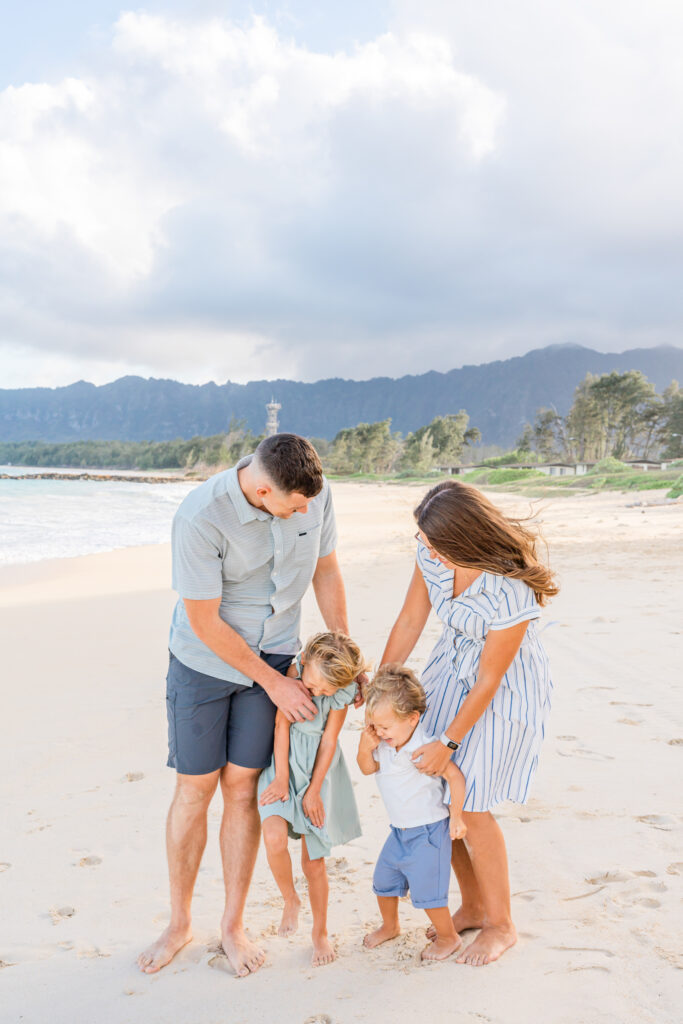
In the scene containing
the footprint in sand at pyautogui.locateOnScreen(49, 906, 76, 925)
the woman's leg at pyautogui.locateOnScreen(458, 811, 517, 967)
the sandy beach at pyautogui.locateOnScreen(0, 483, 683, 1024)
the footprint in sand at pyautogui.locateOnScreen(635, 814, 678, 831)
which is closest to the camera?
the sandy beach at pyautogui.locateOnScreen(0, 483, 683, 1024)

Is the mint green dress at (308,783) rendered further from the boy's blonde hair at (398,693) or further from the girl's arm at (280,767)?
the boy's blonde hair at (398,693)

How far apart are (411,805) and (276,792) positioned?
473 mm

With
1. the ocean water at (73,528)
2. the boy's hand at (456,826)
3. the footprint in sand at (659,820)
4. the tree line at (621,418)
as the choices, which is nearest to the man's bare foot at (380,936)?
the boy's hand at (456,826)

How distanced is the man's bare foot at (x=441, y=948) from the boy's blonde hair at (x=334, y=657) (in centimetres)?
89

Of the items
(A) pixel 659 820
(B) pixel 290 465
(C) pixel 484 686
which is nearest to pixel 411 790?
(C) pixel 484 686

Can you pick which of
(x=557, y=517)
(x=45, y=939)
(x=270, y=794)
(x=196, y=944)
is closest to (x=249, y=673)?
(x=270, y=794)

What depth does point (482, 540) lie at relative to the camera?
2344 millimetres

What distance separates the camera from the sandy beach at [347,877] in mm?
2174

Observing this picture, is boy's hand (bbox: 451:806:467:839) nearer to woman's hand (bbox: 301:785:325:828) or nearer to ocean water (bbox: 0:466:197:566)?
woman's hand (bbox: 301:785:325:828)

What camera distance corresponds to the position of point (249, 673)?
2.45 meters

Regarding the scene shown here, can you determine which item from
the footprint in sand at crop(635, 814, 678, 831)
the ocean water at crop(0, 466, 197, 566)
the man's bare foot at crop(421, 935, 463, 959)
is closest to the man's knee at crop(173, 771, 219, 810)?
the man's bare foot at crop(421, 935, 463, 959)

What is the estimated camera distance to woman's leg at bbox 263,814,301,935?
2.50m

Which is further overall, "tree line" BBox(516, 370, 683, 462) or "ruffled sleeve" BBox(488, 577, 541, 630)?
"tree line" BBox(516, 370, 683, 462)

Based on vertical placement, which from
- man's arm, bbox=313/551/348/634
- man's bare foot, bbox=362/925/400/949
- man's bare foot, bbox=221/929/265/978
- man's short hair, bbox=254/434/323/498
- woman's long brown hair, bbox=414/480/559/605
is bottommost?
man's bare foot, bbox=221/929/265/978
